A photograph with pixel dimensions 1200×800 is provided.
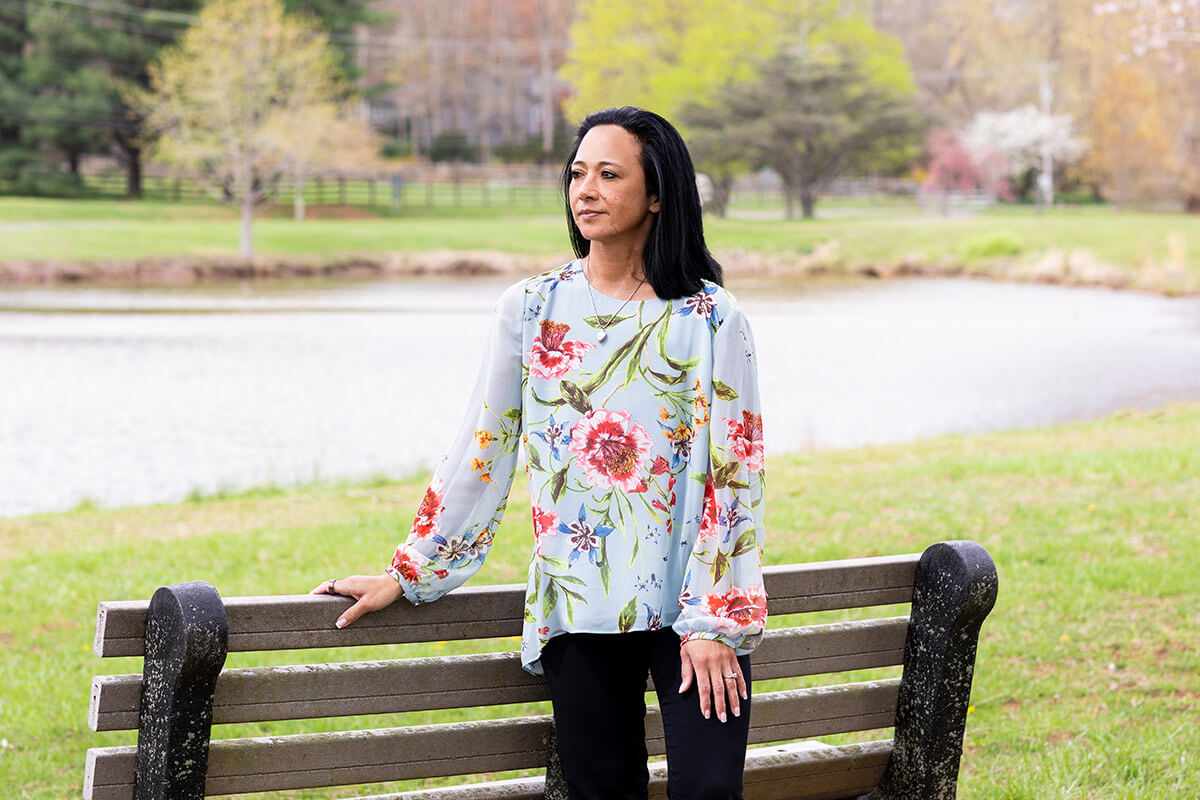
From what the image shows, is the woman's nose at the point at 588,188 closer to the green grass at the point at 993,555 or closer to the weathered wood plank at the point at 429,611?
the weathered wood plank at the point at 429,611

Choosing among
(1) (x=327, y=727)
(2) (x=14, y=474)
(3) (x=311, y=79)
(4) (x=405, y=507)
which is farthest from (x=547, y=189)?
(1) (x=327, y=727)

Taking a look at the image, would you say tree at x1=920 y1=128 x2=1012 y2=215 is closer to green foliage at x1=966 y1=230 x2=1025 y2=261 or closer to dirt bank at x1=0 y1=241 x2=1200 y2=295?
green foliage at x1=966 y1=230 x2=1025 y2=261

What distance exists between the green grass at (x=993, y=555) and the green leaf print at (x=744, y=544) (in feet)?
6.50

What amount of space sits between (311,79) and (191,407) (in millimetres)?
29126

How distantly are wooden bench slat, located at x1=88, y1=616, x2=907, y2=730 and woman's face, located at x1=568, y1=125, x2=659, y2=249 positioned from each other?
0.88 m

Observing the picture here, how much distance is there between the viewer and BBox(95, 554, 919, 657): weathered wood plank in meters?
2.39

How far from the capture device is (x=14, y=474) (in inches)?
539

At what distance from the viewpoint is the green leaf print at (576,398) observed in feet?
8.46

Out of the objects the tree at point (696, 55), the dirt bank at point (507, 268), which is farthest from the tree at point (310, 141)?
the tree at point (696, 55)

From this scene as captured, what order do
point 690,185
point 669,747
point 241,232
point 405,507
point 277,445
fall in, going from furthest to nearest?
point 241,232 → point 277,445 → point 405,507 → point 690,185 → point 669,747

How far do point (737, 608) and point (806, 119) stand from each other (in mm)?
52618

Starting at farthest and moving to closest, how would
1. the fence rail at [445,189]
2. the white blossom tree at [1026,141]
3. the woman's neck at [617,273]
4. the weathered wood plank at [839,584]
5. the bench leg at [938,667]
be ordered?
the white blossom tree at [1026,141] < the fence rail at [445,189] < the bench leg at [938,667] < the weathered wood plank at [839,584] < the woman's neck at [617,273]

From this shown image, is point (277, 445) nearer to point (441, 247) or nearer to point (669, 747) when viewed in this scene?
point (669, 747)

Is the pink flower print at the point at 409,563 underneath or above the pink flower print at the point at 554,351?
underneath
